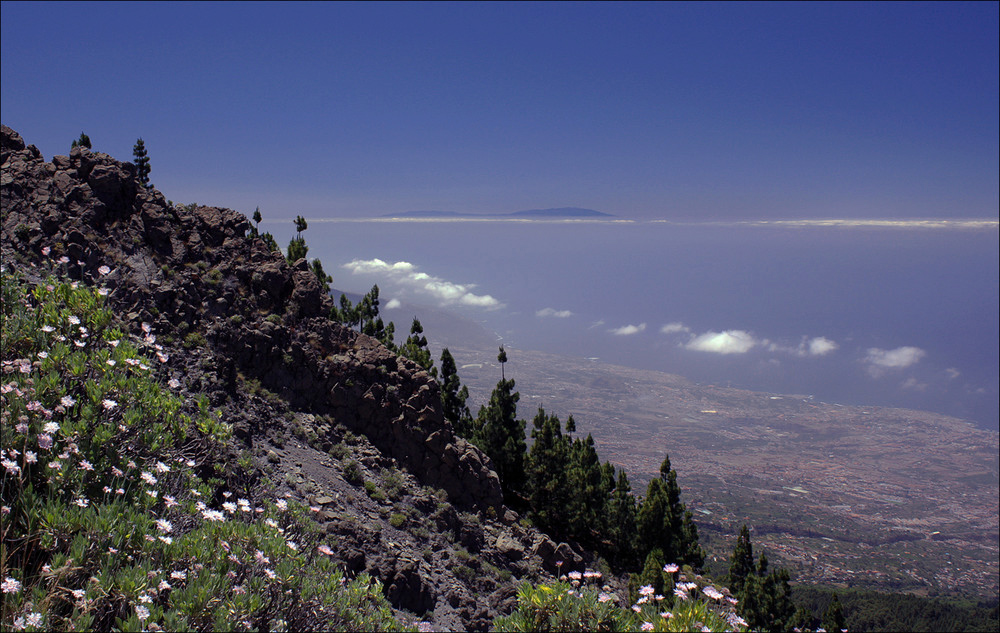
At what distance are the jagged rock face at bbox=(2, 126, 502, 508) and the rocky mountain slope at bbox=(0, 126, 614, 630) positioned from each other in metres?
0.06

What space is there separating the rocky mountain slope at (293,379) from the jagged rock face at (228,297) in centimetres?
6

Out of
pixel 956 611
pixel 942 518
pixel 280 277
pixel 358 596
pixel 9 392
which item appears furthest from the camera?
pixel 942 518

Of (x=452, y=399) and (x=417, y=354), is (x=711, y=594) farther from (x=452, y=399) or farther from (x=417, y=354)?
(x=452, y=399)

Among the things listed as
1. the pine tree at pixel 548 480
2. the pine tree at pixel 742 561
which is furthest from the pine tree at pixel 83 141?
the pine tree at pixel 742 561

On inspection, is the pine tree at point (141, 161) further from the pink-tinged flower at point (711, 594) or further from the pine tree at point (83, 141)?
the pink-tinged flower at point (711, 594)

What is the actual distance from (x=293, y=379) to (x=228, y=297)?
4181 millimetres

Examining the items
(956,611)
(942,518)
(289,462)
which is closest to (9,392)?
(289,462)

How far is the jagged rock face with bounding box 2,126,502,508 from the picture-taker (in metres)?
18.9

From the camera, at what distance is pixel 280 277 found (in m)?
22.3

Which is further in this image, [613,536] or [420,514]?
[613,536]

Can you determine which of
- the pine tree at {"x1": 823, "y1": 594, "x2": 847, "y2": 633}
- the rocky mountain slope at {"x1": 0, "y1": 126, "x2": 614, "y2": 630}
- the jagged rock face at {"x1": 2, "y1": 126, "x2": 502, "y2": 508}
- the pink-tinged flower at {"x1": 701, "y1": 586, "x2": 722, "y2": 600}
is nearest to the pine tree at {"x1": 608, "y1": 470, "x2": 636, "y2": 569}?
the rocky mountain slope at {"x1": 0, "y1": 126, "x2": 614, "y2": 630}

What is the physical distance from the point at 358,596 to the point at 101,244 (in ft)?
61.2

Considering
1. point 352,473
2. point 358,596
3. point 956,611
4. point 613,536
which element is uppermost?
point 358,596

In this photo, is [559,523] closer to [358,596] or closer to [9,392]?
[358,596]
